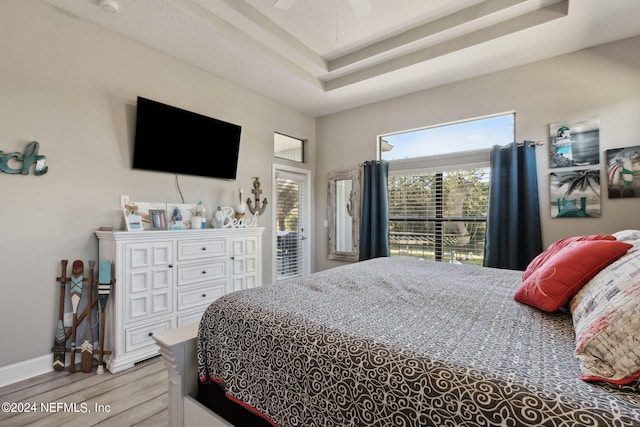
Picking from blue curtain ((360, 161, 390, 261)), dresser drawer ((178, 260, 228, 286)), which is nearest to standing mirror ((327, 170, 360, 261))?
blue curtain ((360, 161, 390, 261))

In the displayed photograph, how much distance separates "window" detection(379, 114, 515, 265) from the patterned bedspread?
2.10 metres

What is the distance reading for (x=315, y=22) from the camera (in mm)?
2857

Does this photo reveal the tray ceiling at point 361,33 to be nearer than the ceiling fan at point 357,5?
No

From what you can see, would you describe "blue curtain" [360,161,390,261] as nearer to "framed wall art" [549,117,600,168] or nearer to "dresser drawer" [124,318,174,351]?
"framed wall art" [549,117,600,168]

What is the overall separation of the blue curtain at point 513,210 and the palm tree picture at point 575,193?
A: 0.16 meters

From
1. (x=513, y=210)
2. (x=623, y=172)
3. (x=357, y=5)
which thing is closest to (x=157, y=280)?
(x=357, y=5)

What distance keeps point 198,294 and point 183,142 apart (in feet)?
5.20

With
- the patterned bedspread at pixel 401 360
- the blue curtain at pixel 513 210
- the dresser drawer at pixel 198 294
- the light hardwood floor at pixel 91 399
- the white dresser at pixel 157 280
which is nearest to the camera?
the patterned bedspread at pixel 401 360

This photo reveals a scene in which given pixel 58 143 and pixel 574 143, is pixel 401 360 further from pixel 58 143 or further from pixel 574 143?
pixel 574 143

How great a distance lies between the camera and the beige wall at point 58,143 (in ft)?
7.10

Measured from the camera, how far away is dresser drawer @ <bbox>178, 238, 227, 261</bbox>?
9.15 feet

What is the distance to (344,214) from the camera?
4598mm

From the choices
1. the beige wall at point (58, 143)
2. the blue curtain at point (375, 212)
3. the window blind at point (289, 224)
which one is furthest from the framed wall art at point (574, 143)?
the beige wall at point (58, 143)

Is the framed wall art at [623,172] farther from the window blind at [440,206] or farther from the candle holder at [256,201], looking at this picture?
the candle holder at [256,201]
